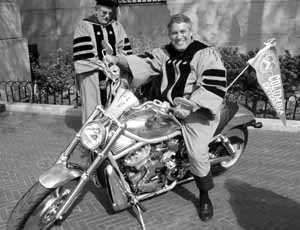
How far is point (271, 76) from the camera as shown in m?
3.90

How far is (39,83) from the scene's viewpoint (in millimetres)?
8836

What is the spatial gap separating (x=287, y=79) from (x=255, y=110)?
1.07 m

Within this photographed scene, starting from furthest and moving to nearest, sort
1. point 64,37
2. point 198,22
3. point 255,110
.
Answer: point 64,37, point 198,22, point 255,110

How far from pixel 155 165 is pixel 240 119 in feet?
4.59

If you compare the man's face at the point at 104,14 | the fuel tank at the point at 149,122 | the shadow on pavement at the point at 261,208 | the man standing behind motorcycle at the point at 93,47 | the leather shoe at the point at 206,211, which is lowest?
the shadow on pavement at the point at 261,208

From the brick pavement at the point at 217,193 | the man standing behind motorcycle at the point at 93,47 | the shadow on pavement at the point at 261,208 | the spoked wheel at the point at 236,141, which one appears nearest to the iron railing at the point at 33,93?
the brick pavement at the point at 217,193

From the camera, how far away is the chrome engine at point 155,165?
320 centimetres

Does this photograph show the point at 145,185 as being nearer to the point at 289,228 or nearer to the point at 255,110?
the point at 289,228

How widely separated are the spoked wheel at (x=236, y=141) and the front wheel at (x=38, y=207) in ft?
7.21

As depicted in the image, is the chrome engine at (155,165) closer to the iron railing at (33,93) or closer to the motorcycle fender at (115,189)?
the motorcycle fender at (115,189)

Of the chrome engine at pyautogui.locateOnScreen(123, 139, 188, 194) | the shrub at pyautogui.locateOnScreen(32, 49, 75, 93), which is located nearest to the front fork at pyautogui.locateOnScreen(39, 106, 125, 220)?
the chrome engine at pyautogui.locateOnScreen(123, 139, 188, 194)

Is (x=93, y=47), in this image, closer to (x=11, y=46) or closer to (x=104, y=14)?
(x=104, y=14)

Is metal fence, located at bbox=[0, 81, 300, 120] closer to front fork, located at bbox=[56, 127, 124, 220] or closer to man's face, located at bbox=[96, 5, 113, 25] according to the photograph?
man's face, located at bbox=[96, 5, 113, 25]

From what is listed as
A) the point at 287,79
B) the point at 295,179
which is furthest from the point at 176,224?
the point at 287,79
